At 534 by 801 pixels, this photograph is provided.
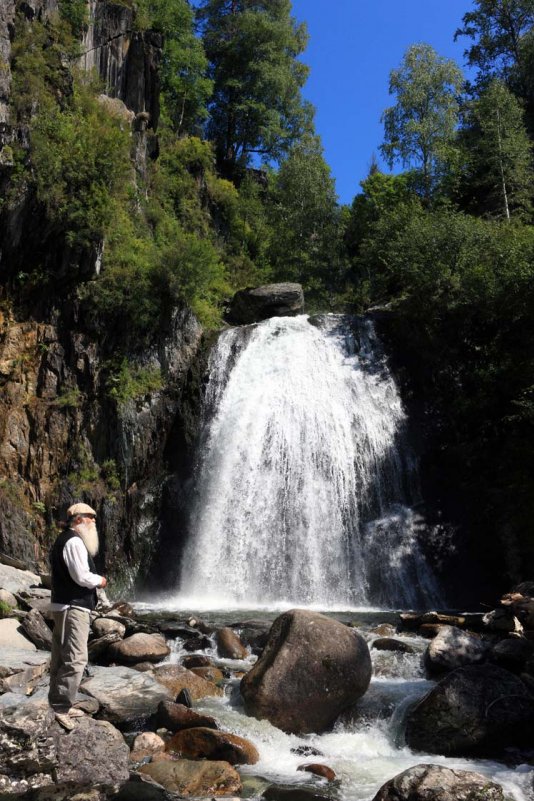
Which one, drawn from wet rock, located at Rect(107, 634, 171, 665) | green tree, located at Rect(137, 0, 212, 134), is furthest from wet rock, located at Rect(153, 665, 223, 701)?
green tree, located at Rect(137, 0, 212, 134)

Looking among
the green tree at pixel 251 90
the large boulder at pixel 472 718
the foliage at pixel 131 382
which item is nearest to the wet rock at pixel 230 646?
the large boulder at pixel 472 718

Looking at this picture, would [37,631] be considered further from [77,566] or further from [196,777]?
[196,777]

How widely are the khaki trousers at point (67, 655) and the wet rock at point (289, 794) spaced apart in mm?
1971

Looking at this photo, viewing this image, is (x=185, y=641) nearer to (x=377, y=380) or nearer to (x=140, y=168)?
(x=377, y=380)

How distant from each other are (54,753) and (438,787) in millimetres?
3187

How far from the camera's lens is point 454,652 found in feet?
26.8

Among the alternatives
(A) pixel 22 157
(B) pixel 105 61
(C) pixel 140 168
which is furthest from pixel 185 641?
(B) pixel 105 61

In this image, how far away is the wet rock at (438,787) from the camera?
202 inches

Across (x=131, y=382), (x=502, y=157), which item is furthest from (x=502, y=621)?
(x=502, y=157)

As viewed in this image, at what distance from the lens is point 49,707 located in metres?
5.91

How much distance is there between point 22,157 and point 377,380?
35.0 feet

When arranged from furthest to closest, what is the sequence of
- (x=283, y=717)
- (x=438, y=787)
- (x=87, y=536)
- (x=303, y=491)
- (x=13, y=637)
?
1. (x=303, y=491)
2. (x=13, y=637)
3. (x=283, y=717)
4. (x=87, y=536)
5. (x=438, y=787)

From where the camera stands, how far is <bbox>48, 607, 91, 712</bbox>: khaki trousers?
19.5 feet

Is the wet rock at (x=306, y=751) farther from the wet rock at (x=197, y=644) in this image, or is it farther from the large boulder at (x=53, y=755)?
the wet rock at (x=197, y=644)
